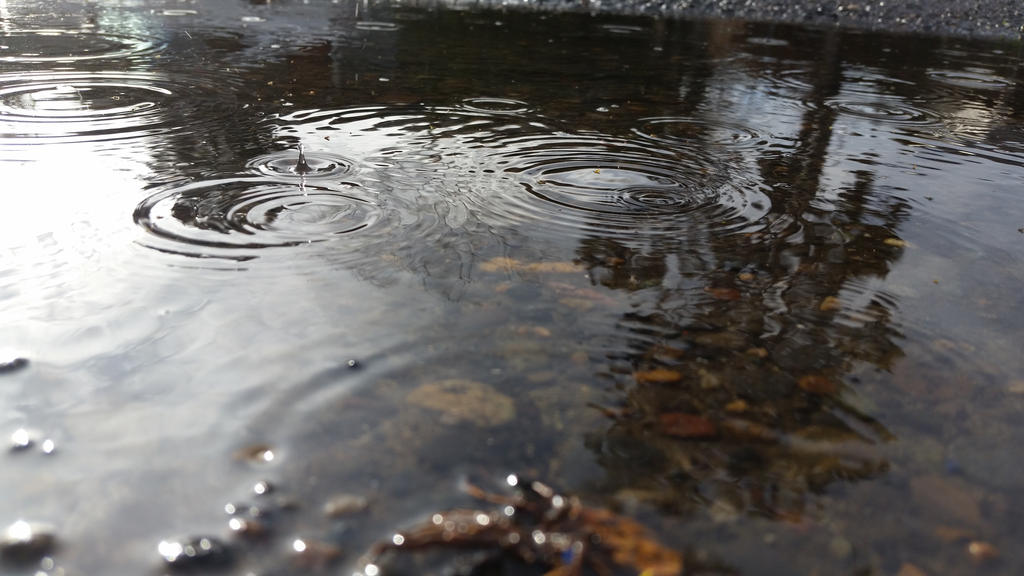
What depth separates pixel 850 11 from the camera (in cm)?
1334

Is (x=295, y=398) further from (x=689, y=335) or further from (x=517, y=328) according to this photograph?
(x=689, y=335)

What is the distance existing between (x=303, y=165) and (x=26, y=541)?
237 centimetres

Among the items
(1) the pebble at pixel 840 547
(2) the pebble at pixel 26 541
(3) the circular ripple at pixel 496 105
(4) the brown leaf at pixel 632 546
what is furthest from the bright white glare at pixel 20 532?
(3) the circular ripple at pixel 496 105

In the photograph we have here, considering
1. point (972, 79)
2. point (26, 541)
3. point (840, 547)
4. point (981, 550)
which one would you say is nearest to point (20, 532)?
point (26, 541)

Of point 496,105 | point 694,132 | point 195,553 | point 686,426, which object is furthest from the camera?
point 496,105

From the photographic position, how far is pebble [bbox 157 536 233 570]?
1491mm

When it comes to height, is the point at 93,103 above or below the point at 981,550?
above

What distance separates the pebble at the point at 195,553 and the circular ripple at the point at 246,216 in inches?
53.0

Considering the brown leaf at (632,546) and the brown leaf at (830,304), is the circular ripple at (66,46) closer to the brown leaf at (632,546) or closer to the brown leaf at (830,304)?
the brown leaf at (830,304)

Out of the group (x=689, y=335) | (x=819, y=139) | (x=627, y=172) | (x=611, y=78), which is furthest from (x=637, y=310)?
(x=611, y=78)

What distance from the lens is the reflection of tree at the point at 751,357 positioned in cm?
181

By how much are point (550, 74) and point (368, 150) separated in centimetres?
323

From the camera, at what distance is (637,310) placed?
2.52m

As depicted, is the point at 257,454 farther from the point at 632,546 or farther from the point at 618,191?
the point at 618,191
